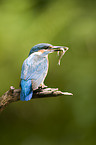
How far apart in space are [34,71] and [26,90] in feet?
0.72

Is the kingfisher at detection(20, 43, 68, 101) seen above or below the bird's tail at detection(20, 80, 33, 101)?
above

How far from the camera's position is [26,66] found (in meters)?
2.21

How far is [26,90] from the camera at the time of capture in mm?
2066

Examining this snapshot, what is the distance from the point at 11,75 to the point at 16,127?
86 centimetres

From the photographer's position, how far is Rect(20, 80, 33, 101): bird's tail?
6.71 feet

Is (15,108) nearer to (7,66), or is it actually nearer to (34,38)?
(7,66)

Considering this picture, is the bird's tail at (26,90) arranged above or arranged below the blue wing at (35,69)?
below

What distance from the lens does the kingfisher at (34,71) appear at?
208cm

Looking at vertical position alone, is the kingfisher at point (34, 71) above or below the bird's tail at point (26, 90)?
above

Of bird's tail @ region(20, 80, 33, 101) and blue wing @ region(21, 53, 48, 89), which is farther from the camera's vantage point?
blue wing @ region(21, 53, 48, 89)

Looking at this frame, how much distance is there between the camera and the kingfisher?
2079 mm

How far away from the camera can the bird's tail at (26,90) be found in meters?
2.04

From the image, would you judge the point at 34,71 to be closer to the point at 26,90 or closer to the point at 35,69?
the point at 35,69

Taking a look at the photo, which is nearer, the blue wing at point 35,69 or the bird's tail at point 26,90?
the bird's tail at point 26,90
